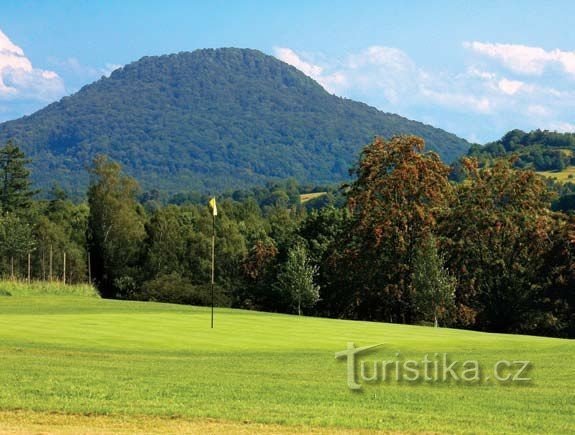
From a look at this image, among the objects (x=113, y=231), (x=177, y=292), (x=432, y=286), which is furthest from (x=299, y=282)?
(x=113, y=231)

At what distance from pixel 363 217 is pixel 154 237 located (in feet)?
143

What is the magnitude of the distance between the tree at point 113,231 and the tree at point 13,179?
579 inches

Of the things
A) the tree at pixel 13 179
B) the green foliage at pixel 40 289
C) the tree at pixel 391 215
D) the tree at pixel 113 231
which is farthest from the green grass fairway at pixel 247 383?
the tree at pixel 13 179

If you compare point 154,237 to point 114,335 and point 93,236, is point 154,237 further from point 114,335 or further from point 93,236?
point 114,335

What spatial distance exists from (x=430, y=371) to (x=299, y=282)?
40.1 meters

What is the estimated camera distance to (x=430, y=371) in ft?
66.0

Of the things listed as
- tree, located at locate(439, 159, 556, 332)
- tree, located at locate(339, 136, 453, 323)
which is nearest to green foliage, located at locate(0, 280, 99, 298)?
tree, located at locate(339, 136, 453, 323)

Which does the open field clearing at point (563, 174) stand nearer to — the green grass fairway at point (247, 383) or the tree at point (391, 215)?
the tree at point (391, 215)

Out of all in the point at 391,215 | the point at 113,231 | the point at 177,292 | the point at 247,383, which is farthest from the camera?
the point at 113,231

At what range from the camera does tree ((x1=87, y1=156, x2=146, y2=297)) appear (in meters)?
95.3

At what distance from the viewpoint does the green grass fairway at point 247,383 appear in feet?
44.3

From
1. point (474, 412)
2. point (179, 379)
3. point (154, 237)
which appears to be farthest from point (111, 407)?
point (154, 237)

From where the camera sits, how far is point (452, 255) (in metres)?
59.5

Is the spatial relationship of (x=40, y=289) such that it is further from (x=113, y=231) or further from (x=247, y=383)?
(x=247, y=383)
